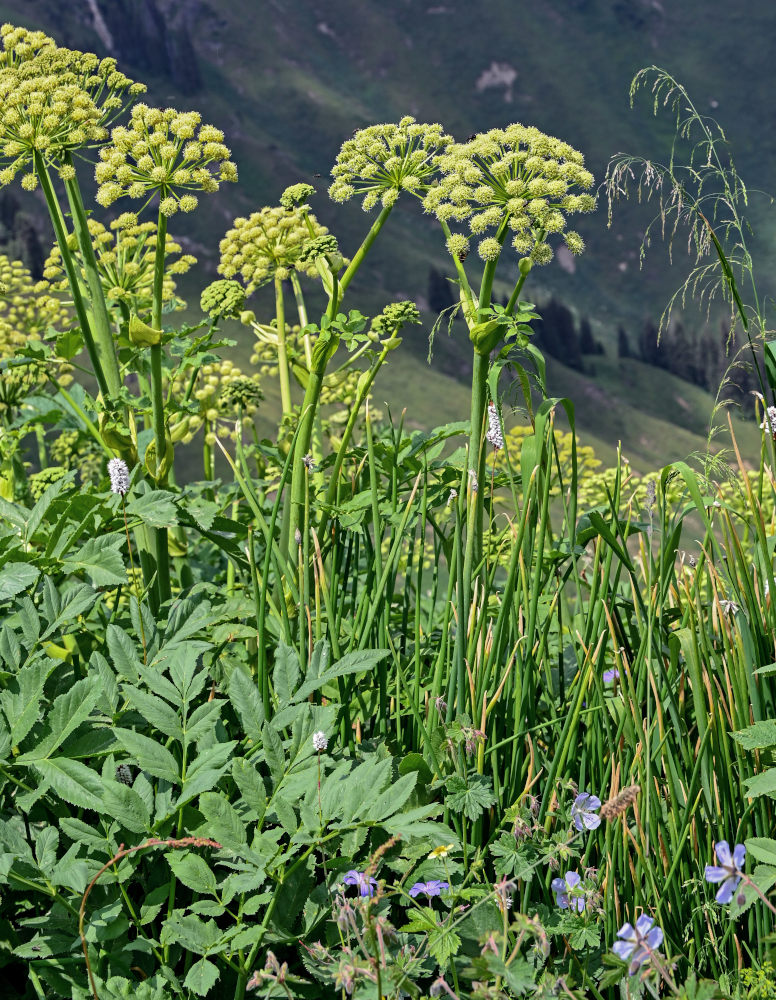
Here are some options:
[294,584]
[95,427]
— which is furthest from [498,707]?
[95,427]

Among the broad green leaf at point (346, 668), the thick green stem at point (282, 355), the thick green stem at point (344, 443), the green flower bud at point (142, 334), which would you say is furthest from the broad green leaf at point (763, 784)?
the green flower bud at point (142, 334)

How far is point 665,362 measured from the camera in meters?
182

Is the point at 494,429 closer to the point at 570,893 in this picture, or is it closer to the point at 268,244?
the point at 570,893

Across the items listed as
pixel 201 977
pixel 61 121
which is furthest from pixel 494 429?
pixel 61 121

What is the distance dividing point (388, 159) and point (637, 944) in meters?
1.97

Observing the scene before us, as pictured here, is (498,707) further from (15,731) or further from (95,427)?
(95,427)

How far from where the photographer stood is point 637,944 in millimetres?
1229

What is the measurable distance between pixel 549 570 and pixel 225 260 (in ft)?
5.19

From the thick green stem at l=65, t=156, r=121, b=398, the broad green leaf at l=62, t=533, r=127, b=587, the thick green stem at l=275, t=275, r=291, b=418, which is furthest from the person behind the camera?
the thick green stem at l=275, t=275, r=291, b=418

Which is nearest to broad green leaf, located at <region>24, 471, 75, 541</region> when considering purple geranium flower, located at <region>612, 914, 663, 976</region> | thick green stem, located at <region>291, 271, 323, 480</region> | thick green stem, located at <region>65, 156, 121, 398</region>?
thick green stem, located at <region>65, 156, 121, 398</region>

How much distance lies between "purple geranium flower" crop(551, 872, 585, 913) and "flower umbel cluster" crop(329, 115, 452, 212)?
1.69 m

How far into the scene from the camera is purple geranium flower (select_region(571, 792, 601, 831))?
172 centimetres

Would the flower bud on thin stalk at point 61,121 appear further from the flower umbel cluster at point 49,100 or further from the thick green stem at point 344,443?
the thick green stem at point 344,443

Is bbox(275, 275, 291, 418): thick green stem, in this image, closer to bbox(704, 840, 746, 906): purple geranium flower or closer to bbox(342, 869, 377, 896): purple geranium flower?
bbox(342, 869, 377, 896): purple geranium flower
